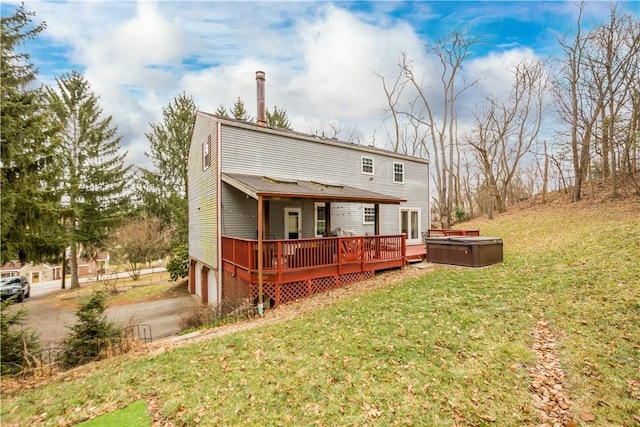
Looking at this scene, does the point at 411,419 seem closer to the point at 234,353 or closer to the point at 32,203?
the point at 234,353

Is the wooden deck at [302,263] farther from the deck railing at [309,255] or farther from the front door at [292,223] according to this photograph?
the front door at [292,223]

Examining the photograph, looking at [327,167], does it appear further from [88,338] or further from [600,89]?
[600,89]

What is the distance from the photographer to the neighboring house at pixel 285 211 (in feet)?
30.2

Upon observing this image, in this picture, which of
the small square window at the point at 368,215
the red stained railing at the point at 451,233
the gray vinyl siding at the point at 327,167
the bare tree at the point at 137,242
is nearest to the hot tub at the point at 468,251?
the small square window at the point at 368,215

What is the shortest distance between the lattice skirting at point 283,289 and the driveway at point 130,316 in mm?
2686

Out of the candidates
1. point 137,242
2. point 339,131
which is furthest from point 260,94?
point 339,131

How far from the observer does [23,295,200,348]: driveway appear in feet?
36.8

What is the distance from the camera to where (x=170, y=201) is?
27766 millimetres

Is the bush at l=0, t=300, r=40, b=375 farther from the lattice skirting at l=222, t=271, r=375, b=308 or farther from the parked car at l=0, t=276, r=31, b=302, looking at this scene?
the parked car at l=0, t=276, r=31, b=302

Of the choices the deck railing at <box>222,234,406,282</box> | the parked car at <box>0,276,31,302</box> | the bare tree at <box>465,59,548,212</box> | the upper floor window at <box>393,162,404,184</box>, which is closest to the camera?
the deck railing at <box>222,234,406,282</box>

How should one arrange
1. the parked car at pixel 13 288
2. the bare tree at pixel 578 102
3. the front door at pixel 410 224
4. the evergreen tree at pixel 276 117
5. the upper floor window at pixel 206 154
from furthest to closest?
the evergreen tree at pixel 276 117, the bare tree at pixel 578 102, the parked car at pixel 13 288, the front door at pixel 410 224, the upper floor window at pixel 206 154

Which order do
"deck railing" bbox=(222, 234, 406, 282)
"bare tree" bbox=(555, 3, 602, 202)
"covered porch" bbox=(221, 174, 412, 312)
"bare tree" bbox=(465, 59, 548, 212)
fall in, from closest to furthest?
"covered porch" bbox=(221, 174, 412, 312)
"deck railing" bbox=(222, 234, 406, 282)
"bare tree" bbox=(555, 3, 602, 202)
"bare tree" bbox=(465, 59, 548, 212)

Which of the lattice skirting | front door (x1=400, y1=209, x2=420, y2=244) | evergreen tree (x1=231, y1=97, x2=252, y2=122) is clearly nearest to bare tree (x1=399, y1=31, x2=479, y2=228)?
front door (x1=400, y1=209, x2=420, y2=244)

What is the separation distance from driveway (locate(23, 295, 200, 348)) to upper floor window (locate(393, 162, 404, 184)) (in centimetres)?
1254
